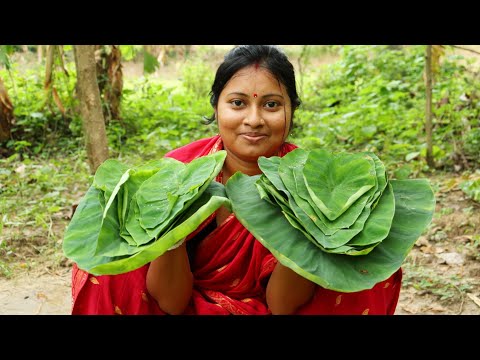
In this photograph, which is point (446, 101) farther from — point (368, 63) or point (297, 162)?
point (297, 162)

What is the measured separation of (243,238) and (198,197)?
0.56 m

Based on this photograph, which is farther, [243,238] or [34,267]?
[34,267]

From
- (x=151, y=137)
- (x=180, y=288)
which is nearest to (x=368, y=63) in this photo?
(x=151, y=137)

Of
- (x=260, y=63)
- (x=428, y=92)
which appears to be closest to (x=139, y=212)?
(x=260, y=63)

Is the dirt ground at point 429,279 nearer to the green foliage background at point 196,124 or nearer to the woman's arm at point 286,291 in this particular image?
the green foliage background at point 196,124

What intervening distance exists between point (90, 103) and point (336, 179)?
2.69 m

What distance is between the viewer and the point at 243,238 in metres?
1.75

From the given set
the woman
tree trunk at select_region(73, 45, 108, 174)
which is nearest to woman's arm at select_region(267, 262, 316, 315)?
the woman

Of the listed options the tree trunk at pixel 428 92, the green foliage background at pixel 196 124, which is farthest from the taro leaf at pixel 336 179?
the tree trunk at pixel 428 92

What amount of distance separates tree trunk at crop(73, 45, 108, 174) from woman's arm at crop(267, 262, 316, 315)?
2.42 metres

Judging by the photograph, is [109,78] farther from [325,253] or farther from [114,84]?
[325,253]

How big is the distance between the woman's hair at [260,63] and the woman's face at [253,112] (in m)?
0.02

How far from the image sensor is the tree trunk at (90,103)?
3505 millimetres

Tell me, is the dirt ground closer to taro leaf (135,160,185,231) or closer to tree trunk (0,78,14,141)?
taro leaf (135,160,185,231)
